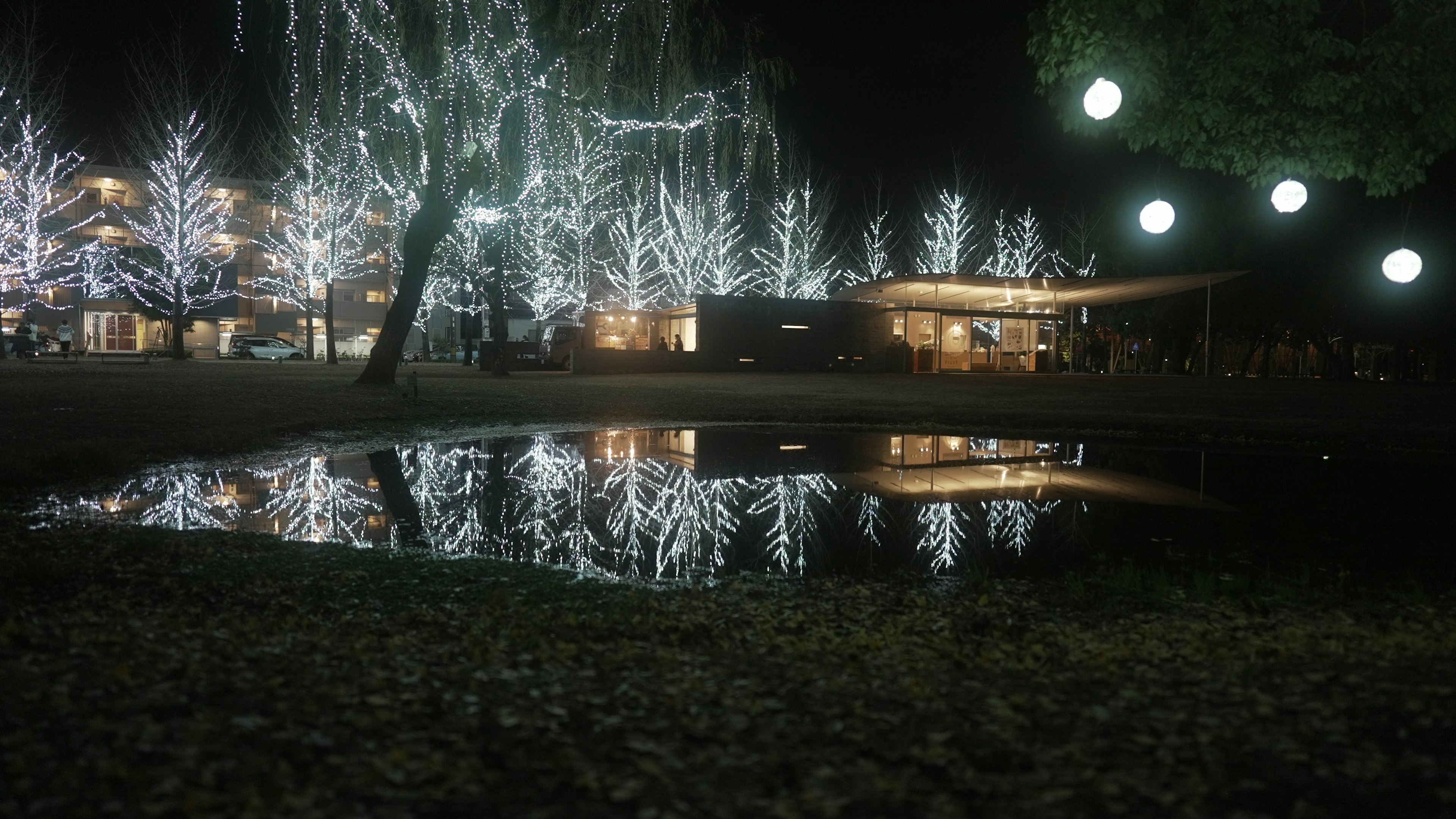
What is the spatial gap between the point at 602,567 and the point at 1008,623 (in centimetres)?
264

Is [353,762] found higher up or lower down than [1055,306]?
lower down

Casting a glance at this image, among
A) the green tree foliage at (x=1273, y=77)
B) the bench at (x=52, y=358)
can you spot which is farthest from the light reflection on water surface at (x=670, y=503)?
the bench at (x=52, y=358)

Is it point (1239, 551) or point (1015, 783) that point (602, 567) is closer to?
point (1015, 783)

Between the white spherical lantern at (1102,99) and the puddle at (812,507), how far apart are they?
3.59m

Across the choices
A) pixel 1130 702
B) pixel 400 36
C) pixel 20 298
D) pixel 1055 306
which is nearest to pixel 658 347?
pixel 1055 306

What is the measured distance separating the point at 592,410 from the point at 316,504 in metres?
9.78

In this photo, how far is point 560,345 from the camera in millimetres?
Result: 42719

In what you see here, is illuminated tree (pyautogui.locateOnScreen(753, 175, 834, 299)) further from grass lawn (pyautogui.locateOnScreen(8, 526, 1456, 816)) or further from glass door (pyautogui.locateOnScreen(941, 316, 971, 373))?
grass lawn (pyautogui.locateOnScreen(8, 526, 1456, 816))

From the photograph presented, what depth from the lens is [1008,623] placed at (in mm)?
4840

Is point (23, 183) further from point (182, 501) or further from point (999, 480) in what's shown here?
point (999, 480)

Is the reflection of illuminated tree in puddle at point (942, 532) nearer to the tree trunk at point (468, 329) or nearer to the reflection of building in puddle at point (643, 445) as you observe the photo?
the reflection of building in puddle at point (643, 445)

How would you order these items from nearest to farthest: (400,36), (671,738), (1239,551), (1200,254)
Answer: (671,738) < (1239,551) < (400,36) < (1200,254)

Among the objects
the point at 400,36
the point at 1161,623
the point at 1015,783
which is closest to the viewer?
the point at 1015,783

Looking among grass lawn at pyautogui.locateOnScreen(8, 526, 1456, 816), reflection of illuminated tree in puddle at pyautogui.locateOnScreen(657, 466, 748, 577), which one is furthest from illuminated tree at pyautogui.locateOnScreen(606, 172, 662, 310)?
grass lawn at pyautogui.locateOnScreen(8, 526, 1456, 816)
